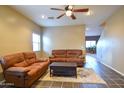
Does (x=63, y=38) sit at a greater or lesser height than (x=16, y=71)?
greater

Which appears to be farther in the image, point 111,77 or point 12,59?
point 111,77

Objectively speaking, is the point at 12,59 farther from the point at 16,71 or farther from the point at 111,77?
the point at 111,77

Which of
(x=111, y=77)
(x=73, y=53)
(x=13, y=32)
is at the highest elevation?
(x=13, y=32)

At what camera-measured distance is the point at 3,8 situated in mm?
4262

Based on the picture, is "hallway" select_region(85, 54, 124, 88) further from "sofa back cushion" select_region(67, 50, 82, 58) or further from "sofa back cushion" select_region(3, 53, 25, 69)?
"sofa back cushion" select_region(3, 53, 25, 69)

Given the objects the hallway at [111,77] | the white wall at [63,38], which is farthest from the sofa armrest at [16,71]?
the white wall at [63,38]

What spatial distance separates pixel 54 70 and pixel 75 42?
416 centimetres

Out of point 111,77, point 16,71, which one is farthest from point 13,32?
point 111,77

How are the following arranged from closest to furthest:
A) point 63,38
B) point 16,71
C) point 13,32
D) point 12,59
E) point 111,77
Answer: point 16,71
point 12,59
point 111,77
point 13,32
point 63,38

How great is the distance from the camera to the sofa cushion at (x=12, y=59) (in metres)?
3.50

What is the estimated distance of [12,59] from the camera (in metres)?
3.79

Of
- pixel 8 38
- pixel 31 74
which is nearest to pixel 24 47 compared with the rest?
pixel 8 38

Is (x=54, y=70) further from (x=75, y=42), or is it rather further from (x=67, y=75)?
(x=75, y=42)

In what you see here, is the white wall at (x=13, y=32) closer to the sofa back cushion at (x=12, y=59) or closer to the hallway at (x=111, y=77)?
the sofa back cushion at (x=12, y=59)
